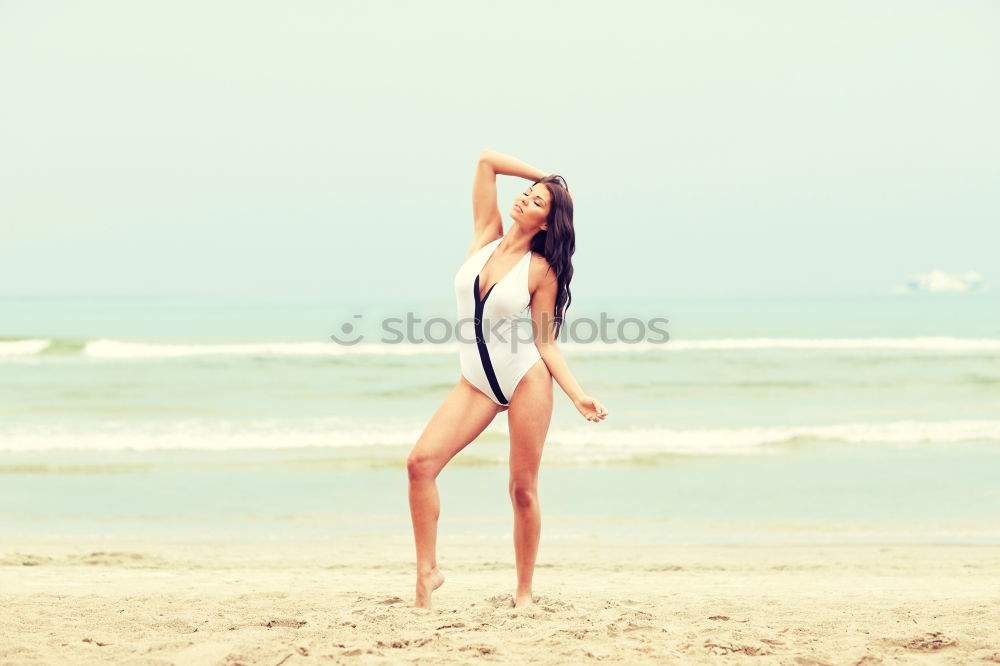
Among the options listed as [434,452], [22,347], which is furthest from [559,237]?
[22,347]

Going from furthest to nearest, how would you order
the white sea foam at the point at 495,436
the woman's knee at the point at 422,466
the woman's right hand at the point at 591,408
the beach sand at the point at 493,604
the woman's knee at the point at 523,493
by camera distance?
the white sea foam at the point at 495,436 → the woman's knee at the point at 523,493 → the woman's knee at the point at 422,466 → the woman's right hand at the point at 591,408 → the beach sand at the point at 493,604

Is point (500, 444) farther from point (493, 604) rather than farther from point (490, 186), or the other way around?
point (490, 186)

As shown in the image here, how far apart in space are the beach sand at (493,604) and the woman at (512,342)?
575mm

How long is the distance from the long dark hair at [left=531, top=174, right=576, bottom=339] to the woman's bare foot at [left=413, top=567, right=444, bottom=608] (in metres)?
1.37

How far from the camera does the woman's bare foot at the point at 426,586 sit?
4504 mm

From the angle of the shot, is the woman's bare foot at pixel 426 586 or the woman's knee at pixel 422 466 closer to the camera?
the woman's knee at pixel 422 466

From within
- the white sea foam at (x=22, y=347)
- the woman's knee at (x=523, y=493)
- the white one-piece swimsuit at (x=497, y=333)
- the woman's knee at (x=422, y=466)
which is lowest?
the white sea foam at (x=22, y=347)

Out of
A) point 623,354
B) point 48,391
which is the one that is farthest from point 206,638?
point 623,354

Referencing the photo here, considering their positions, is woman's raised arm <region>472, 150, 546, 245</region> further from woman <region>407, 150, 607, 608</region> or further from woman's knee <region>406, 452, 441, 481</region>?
woman's knee <region>406, 452, 441, 481</region>

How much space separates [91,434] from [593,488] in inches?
311

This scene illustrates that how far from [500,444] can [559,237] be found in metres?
8.42

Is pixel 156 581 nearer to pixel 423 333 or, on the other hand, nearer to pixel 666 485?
pixel 666 485

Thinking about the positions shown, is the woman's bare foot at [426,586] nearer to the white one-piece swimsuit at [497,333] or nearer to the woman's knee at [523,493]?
the woman's knee at [523,493]

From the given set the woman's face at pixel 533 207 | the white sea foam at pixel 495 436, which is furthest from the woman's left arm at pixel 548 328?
the white sea foam at pixel 495 436
